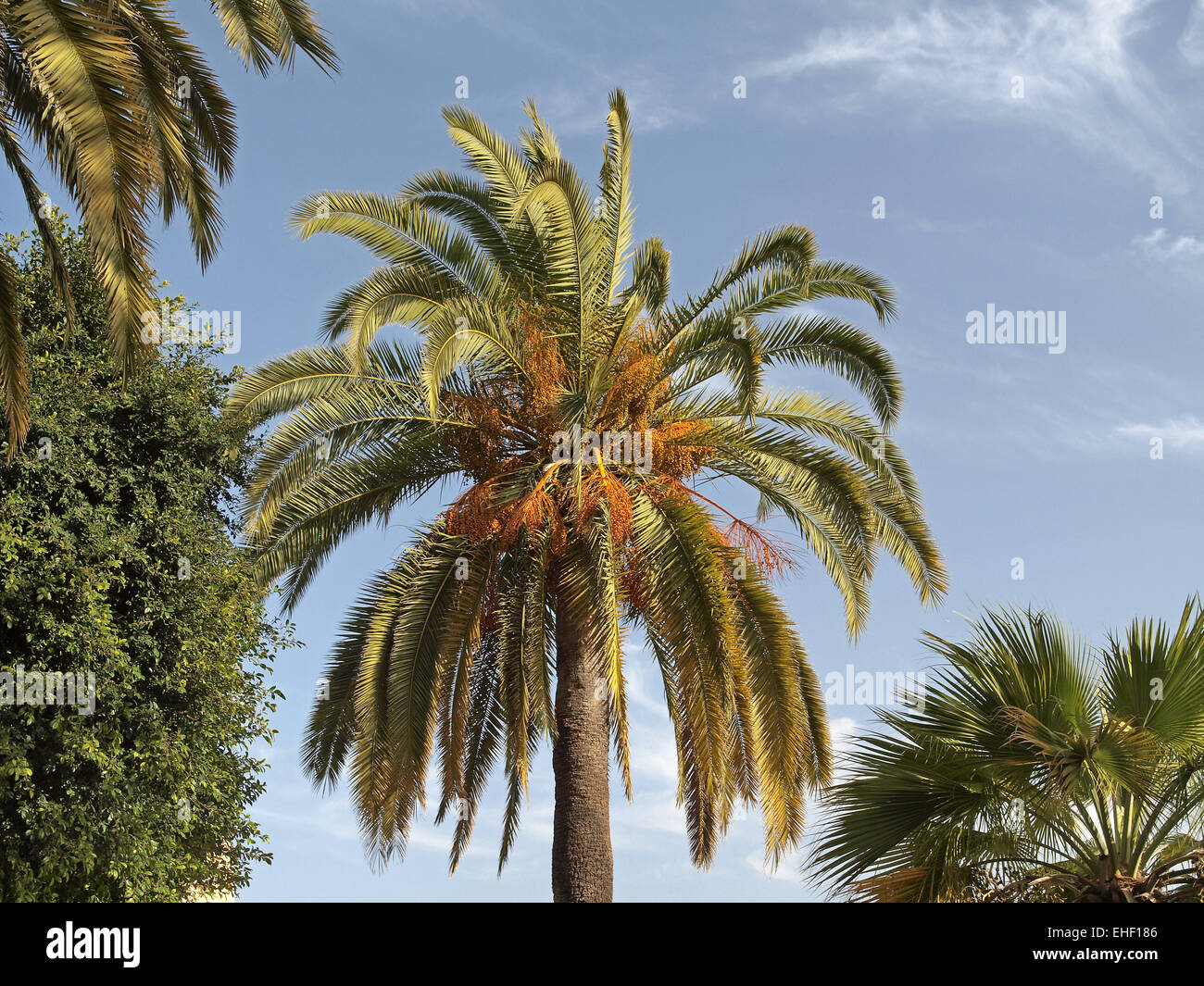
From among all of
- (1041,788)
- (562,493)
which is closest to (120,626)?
(562,493)

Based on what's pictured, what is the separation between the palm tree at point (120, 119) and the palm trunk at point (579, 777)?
20.8ft

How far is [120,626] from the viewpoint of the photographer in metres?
14.3

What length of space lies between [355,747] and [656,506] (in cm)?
457

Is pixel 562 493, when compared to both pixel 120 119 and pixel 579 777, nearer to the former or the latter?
pixel 579 777

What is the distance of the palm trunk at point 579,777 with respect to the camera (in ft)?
43.6

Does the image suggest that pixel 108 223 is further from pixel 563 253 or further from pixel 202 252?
pixel 563 253

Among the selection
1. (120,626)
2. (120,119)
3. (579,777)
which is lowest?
(579,777)

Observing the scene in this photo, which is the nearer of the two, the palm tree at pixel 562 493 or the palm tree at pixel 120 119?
the palm tree at pixel 120 119

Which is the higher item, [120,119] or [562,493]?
[120,119]

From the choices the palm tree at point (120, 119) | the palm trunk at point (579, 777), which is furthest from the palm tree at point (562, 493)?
the palm tree at point (120, 119)

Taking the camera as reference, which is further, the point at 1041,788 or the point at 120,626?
the point at 120,626

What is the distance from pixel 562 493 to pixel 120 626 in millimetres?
5815

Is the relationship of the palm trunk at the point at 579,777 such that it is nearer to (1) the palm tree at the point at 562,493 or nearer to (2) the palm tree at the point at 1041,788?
(1) the palm tree at the point at 562,493
